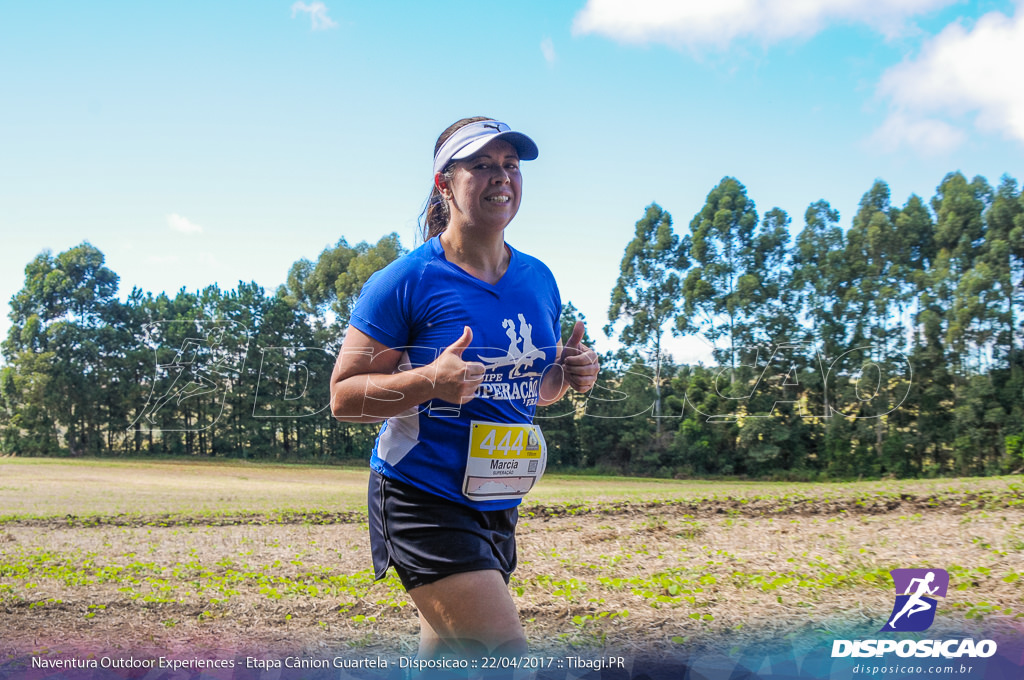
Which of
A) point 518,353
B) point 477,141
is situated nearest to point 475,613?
point 518,353

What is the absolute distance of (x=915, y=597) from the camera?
5.55 m

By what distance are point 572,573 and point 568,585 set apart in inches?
27.9

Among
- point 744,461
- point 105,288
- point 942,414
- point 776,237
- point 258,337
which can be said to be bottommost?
point 744,461

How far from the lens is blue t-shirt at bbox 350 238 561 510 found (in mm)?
2615

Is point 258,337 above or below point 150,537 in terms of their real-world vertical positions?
above

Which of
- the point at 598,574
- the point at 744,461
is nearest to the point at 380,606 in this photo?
the point at 598,574

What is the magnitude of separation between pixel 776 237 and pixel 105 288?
107ft

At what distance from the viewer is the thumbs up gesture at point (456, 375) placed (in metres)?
2.38

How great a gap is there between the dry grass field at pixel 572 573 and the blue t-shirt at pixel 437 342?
114 inches

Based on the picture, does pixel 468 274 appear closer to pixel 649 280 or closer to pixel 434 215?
pixel 434 215

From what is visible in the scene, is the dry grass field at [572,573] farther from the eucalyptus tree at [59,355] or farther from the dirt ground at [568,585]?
the eucalyptus tree at [59,355]

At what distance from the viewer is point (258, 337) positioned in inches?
1374

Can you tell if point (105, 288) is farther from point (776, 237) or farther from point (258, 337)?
point (776, 237)

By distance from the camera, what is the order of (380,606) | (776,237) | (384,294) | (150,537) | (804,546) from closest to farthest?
1. (384,294)
2. (380,606)
3. (804,546)
4. (150,537)
5. (776,237)
